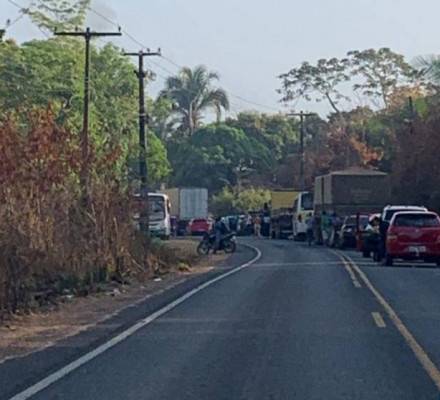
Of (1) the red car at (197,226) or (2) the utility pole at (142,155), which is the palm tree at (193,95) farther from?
(2) the utility pole at (142,155)

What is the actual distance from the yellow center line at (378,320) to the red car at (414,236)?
15.7 meters

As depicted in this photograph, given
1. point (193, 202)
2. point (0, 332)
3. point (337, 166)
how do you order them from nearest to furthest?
point (0, 332) < point (193, 202) < point (337, 166)

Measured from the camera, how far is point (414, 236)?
116 ft

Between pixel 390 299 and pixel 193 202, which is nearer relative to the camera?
pixel 390 299

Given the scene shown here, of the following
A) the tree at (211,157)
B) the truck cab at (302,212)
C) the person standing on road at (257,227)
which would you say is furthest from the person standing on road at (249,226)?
the tree at (211,157)

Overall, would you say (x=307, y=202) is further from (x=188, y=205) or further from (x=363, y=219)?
(x=363, y=219)

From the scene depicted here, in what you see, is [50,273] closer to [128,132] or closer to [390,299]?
[390,299]

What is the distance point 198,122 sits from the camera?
10400 centimetres

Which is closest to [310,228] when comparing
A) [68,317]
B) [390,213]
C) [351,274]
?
[390,213]

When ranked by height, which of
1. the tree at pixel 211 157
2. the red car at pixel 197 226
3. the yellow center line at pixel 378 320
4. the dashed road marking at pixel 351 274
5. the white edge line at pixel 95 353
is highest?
the tree at pixel 211 157

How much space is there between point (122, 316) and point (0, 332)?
2.84m

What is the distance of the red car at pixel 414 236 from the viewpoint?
35469mm

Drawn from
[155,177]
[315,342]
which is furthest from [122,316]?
[155,177]

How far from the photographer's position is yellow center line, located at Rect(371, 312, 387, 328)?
18.2m
